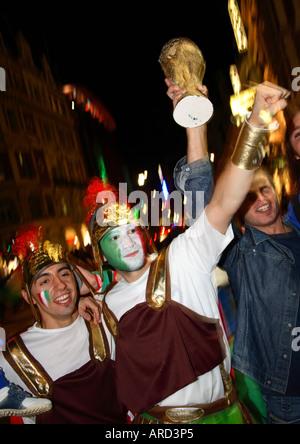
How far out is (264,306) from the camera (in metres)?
1.74

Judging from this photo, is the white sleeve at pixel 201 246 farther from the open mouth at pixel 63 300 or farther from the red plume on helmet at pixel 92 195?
the open mouth at pixel 63 300

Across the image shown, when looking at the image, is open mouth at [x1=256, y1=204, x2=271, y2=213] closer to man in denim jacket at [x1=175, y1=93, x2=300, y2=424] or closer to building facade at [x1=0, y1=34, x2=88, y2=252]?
man in denim jacket at [x1=175, y1=93, x2=300, y2=424]

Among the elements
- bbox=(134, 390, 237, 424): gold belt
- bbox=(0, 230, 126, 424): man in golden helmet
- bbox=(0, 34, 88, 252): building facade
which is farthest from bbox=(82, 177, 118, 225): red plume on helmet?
bbox=(0, 34, 88, 252): building facade

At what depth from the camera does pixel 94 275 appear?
7.91 feet

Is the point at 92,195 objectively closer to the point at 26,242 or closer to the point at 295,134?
the point at 26,242

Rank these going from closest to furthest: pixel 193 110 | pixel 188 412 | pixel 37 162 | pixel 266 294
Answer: pixel 193 110, pixel 188 412, pixel 266 294, pixel 37 162

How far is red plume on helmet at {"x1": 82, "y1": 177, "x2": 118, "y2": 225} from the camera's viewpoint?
208 cm

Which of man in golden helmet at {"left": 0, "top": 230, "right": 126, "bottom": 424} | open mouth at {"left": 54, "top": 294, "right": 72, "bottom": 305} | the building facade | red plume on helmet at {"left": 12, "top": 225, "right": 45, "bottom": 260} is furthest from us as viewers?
the building facade

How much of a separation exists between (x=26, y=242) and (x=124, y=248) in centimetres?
96

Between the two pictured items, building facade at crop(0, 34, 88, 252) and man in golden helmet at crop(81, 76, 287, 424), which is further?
building facade at crop(0, 34, 88, 252)

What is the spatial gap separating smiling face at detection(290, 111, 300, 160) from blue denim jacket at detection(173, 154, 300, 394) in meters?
0.68

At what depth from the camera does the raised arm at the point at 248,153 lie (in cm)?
124

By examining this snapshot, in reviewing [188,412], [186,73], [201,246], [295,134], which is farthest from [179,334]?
[295,134]

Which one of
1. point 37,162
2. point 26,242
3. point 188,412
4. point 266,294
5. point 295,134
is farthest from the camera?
point 37,162
